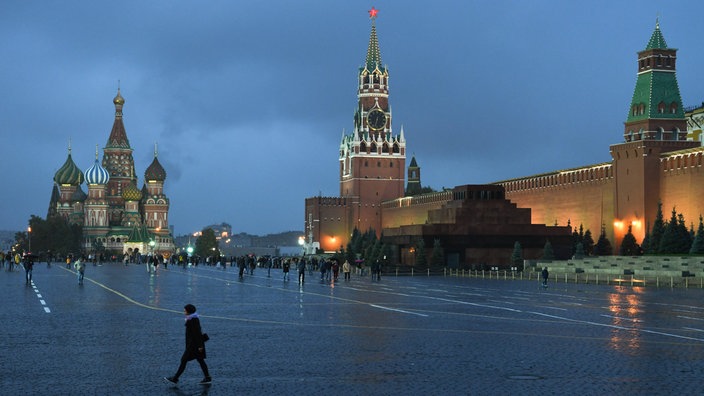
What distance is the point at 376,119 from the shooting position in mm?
112562

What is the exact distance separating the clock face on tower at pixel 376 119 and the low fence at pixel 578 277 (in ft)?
204

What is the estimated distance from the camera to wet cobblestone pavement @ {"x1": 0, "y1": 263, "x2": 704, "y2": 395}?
981 centimetres

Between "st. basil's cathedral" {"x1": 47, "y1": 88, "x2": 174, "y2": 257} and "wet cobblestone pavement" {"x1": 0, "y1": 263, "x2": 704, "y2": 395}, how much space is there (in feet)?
322

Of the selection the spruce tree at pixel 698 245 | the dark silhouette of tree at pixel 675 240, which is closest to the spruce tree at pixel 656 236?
the dark silhouette of tree at pixel 675 240

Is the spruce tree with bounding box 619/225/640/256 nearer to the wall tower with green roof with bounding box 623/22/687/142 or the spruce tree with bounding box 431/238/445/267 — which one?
the wall tower with green roof with bounding box 623/22/687/142

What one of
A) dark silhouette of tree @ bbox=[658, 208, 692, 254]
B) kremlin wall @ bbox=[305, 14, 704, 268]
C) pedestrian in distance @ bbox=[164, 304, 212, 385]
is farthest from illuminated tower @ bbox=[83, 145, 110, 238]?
pedestrian in distance @ bbox=[164, 304, 212, 385]

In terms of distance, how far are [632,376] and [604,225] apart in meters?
48.3

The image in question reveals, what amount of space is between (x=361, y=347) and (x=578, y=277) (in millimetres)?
27851

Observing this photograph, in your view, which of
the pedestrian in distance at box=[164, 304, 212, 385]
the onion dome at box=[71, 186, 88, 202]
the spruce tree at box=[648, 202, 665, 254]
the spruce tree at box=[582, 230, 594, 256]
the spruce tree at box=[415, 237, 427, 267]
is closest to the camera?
the pedestrian in distance at box=[164, 304, 212, 385]

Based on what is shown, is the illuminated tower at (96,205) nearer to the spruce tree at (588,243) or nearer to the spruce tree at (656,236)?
the spruce tree at (588,243)

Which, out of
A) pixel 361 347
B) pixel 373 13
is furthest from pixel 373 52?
pixel 361 347

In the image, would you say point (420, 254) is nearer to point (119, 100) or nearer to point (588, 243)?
point (588, 243)

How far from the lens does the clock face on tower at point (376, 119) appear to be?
368 feet

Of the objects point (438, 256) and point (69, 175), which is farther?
point (69, 175)
